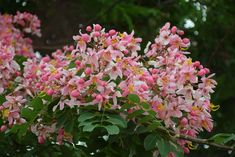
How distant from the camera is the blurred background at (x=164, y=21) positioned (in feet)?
12.1

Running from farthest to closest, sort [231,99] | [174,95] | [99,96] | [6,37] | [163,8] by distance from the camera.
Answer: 1. [231,99]
2. [163,8]
3. [6,37]
4. [174,95]
5. [99,96]

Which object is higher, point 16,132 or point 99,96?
point 99,96

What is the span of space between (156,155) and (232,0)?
7.09ft

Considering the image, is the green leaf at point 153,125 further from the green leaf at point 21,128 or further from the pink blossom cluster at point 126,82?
the green leaf at point 21,128

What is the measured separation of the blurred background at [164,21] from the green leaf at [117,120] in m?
1.59

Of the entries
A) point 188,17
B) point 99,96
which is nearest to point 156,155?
point 99,96

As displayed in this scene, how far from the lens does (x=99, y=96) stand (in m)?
1.93

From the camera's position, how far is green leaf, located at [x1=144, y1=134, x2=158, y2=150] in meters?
1.94

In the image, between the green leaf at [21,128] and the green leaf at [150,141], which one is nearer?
the green leaf at [150,141]

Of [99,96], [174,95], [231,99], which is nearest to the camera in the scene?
[99,96]

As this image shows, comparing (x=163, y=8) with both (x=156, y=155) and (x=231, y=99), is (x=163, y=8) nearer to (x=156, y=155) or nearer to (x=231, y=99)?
(x=231, y=99)

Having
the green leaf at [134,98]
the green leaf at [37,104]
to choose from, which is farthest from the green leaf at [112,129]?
the green leaf at [37,104]

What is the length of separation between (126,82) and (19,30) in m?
1.54

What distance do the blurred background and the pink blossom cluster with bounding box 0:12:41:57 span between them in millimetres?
234
